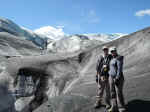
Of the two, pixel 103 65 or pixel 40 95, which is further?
pixel 40 95

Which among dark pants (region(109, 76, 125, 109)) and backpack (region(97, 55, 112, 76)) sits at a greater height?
backpack (region(97, 55, 112, 76))

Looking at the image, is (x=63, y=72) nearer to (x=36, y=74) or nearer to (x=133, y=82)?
(x=36, y=74)

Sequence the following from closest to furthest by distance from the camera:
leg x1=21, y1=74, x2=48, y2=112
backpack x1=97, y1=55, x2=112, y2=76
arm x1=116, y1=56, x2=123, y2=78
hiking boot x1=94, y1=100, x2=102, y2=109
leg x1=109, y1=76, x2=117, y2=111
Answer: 1. arm x1=116, y1=56, x2=123, y2=78
2. leg x1=109, y1=76, x2=117, y2=111
3. backpack x1=97, y1=55, x2=112, y2=76
4. hiking boot x1=94, y1=100, x2=102, y2=109
5. leg x1=21, y1=74, x2=48, y2=112

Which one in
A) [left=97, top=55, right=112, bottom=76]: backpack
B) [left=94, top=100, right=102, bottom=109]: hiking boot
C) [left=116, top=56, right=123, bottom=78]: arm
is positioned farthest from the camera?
[left=94, top=100, right=102, bottom=109]: hiking boot

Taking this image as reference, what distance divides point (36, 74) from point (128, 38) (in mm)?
6508

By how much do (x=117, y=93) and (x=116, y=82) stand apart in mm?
291

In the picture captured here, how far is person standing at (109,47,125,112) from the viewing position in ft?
18.4

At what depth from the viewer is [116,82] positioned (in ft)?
18.4

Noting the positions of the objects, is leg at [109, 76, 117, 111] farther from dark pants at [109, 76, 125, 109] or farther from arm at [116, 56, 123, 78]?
arm at [116, 56, 123, 78]

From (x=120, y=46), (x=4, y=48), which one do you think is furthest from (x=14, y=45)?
(x=120, y=46)

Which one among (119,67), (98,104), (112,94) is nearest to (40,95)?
(98,104)

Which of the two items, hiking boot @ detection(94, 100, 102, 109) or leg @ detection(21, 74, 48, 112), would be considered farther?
leg @ detection(21, 74, 48, 112)

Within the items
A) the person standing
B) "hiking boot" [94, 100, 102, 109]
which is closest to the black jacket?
the person standing

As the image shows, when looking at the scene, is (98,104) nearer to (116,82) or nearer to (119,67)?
(116,82)
